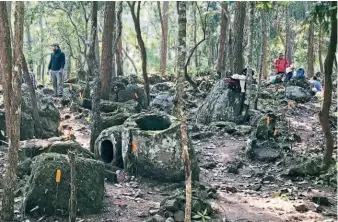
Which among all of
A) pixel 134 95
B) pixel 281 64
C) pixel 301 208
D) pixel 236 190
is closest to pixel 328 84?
pixel 301 208

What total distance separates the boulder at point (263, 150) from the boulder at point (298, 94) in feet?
21.3

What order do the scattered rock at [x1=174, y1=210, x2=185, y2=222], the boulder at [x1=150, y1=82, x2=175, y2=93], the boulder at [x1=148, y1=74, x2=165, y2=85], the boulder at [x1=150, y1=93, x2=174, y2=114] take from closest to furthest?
the scattered rock at [x1=174, y1=210, x2=185, y2=222] → the boulder at [x1=150, y1=93, x2=174, y2=114] → the boulder at [x1=150, y1=82, x2=175, y2=93] → the boulder at [x1=148, y1=74, x2=165, y2=85]

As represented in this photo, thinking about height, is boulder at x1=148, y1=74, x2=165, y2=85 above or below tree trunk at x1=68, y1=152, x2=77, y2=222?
above

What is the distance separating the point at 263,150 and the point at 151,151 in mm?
3342

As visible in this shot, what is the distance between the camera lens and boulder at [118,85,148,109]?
53.3 feet

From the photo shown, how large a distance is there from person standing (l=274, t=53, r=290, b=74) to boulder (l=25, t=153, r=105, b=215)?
42.3ft

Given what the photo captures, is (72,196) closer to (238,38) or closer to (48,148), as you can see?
(48,148)

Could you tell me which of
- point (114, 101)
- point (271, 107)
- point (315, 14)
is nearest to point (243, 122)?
point (271, 107)

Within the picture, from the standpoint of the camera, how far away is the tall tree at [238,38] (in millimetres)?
15375

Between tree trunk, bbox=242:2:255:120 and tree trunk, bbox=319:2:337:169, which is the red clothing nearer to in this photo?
tree trunk, bbox=242:2:255:120

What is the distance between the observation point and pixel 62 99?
16.9 metres

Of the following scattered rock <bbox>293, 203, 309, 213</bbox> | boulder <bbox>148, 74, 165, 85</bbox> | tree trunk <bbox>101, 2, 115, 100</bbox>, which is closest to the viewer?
scattered rock <bbox>293, 203, 309, 213</bbox>

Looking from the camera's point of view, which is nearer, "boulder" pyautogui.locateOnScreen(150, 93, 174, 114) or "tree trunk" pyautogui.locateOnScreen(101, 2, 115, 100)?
"tree trunk" pyautogui.locateOnScreen(101, 2, 115, 100)

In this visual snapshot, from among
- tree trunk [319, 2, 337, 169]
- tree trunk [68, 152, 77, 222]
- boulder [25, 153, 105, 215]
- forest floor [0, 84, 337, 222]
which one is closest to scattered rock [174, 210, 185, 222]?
forest floor [0, 84, 337, 222]
